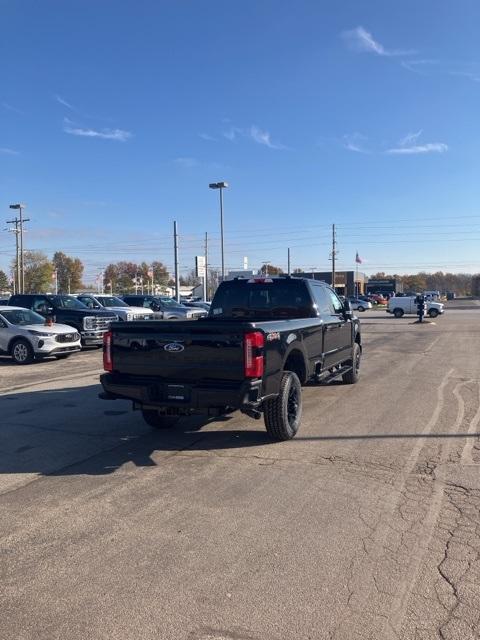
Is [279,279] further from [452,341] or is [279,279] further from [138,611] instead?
[452,341]

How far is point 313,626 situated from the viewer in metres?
3.07

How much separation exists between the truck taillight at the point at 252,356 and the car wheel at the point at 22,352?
441 inches

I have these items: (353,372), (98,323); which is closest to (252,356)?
(353,372)

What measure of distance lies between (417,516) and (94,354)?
49.0 ft

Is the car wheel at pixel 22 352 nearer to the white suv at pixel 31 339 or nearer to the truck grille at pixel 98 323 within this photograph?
the white suv at pixel 31 339

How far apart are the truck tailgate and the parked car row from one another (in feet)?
13.6

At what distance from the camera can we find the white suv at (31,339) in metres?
15.6

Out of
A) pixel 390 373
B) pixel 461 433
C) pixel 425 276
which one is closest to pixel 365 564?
pixel 461 433

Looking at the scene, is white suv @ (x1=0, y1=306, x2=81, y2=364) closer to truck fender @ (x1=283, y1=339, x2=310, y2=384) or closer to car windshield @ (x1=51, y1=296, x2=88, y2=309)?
car windshield @ (x1=51, y1=296, x2=88, y2=309)

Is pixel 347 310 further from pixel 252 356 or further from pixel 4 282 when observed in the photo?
pixel 4 282

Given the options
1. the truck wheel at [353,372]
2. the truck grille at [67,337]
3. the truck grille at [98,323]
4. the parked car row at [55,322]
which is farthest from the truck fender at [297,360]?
the truck grille at [98,323]

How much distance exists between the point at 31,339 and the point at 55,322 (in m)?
4.33

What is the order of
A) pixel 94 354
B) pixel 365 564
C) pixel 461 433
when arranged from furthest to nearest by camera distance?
pixel 94 354
pixel 461 433
pixel 365 564

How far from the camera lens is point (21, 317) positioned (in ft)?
55.0
